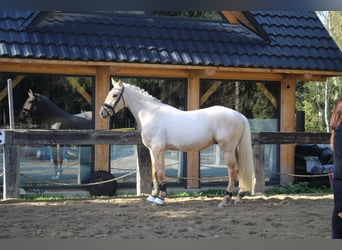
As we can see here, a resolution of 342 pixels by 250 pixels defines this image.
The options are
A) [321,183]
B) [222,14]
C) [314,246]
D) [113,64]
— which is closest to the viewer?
[314,246]

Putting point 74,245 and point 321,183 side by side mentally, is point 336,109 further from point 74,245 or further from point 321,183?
point 321,183

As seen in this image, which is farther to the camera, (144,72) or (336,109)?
(144,72)

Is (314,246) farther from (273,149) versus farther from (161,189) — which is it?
(273,149)

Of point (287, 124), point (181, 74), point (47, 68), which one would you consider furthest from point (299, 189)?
point (47, 68)

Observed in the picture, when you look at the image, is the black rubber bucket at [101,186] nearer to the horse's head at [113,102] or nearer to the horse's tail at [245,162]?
the horse's head at [113,102]

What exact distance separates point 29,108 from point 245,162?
391 cm

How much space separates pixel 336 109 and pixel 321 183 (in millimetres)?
6198

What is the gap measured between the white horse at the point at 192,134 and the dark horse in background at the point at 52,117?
1899mm

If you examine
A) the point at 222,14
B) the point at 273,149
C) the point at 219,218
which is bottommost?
the point at 219,218

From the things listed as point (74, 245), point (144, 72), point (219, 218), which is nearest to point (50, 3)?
point (74, 245)

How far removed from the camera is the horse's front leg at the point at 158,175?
6879 mm

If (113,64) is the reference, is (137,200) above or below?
below

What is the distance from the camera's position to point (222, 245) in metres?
4.18

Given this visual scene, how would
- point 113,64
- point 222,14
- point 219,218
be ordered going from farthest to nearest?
point 222,14, point 113,64, point 219,218
